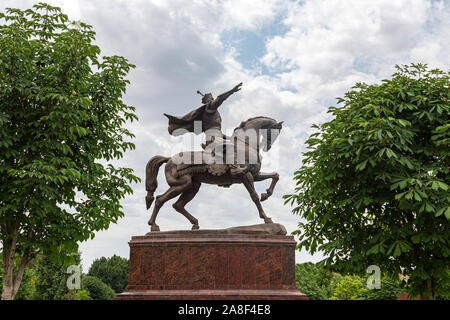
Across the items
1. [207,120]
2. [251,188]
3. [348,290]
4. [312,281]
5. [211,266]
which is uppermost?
[207,120]

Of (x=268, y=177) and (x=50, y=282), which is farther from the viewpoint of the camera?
(x=50, y=282)

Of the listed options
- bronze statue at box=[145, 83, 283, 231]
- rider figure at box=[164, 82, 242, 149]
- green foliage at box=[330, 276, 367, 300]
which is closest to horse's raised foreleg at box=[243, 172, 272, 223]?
bronze statue at box=[145, 83, 283, 231]

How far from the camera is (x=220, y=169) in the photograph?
10.9m

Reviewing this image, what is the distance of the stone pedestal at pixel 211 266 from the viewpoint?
9.62 meters

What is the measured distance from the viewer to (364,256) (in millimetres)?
12750

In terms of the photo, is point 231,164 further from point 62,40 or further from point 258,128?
point 62,40

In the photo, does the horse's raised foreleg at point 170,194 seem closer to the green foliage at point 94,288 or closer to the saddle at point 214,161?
the saddle at point 214,161

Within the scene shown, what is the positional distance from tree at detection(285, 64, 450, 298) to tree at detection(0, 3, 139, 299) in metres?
5.85

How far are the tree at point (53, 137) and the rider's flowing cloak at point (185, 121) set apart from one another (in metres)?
2.19

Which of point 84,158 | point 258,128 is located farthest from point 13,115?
point 258,128

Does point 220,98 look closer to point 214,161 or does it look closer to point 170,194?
point 214,161

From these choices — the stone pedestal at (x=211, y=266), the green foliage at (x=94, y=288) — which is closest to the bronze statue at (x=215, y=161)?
the stone pedestal at (x=211, y=266)

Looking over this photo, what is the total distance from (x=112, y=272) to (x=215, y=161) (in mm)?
37343

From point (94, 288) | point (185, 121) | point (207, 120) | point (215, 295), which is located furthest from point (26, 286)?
point (215, 295)
